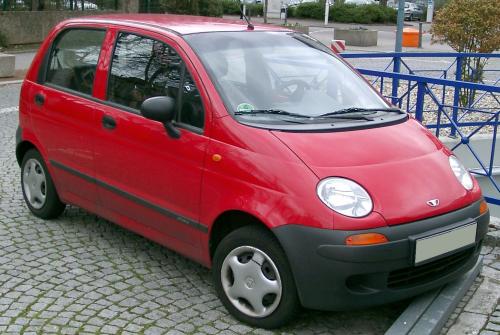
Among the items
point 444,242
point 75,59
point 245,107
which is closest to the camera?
point 444,242

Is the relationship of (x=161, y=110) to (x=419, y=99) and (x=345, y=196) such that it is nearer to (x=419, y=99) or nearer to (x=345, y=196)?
(x=345, y=196)

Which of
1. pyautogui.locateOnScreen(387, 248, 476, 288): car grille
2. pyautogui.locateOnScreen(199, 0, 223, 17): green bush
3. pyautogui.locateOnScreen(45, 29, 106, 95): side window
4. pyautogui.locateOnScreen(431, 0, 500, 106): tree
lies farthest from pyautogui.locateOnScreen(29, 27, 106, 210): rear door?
pyautogui.locateOnScreen(199, 0, 223, 17): green bush

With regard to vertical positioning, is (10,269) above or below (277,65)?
below

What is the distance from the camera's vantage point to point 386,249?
3.58 meters

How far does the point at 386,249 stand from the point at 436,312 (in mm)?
670

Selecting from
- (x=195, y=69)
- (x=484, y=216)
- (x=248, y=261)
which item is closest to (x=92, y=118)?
(x=195, y=69)

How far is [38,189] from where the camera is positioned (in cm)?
579

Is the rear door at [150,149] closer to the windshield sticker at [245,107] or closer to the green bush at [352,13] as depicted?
the windshield sticker at [245,107]

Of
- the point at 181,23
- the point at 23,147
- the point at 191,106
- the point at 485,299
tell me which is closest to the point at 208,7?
the point at 23,147

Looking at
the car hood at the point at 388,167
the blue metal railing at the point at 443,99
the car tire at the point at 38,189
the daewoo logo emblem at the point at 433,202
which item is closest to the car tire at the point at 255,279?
the car hood at the point at 388,167

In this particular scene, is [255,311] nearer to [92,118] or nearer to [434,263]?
[434,263]

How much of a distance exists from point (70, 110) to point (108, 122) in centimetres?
54

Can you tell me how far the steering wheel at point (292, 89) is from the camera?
173 inches

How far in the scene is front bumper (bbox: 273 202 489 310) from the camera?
11.7 feet
